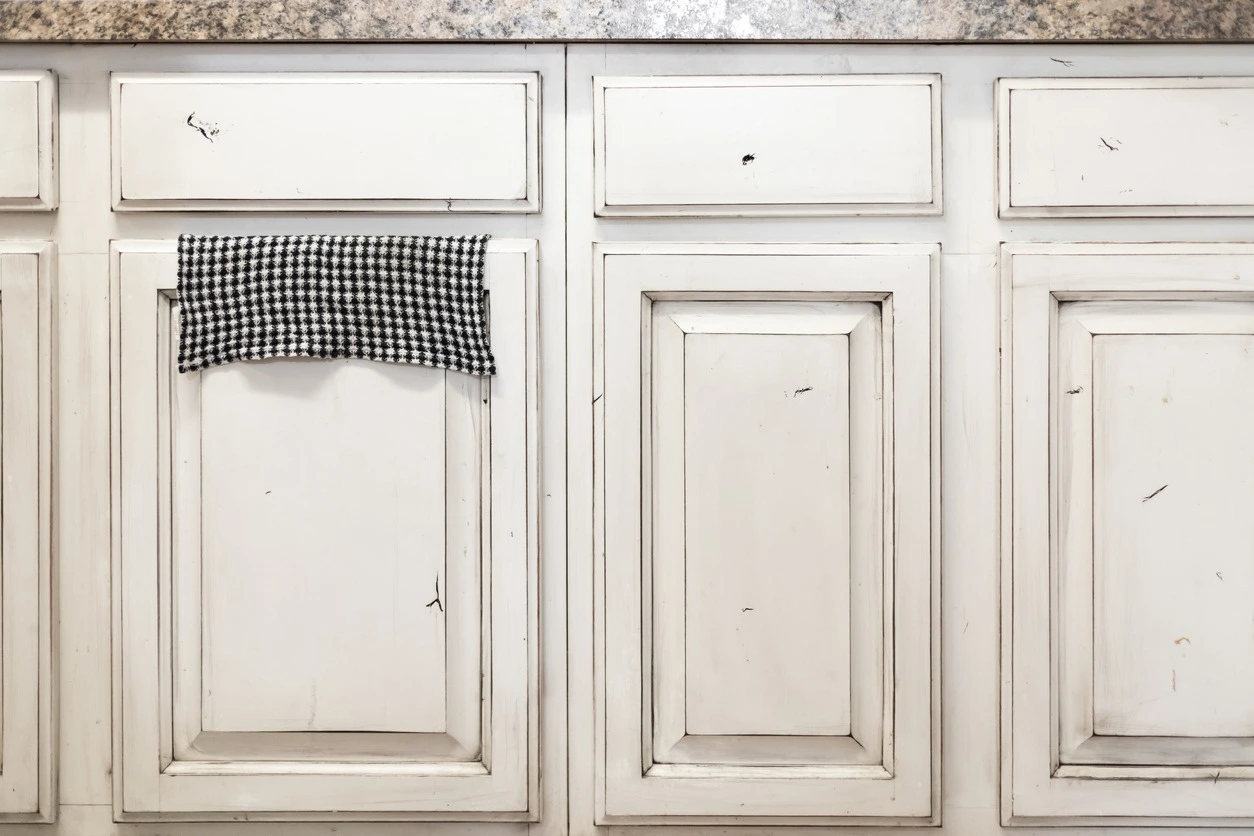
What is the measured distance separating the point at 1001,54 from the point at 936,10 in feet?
0.25

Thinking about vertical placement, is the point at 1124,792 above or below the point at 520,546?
below

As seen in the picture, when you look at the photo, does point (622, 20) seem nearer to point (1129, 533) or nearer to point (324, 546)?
point (324, 546)

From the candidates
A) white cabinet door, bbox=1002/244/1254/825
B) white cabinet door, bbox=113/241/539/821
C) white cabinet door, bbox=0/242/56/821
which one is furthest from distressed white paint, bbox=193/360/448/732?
white cabinet door, bbox=1002/244/1254/825

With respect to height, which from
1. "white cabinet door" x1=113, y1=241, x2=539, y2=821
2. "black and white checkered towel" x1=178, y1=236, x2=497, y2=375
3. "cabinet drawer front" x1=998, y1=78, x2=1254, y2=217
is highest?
"cabinet drawer front" x1=998, y1=78, x2=1254, y2=217

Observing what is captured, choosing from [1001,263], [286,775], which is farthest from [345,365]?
[1001,263]

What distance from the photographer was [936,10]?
0.76 meters

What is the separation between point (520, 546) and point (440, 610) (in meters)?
0.10

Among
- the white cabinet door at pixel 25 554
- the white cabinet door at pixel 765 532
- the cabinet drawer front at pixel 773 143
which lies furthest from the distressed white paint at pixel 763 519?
the white cabinet door at pixel 25 554

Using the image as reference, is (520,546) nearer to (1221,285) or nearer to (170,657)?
(170,657)

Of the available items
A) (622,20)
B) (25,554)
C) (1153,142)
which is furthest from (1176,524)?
(25,554)

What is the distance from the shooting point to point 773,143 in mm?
771

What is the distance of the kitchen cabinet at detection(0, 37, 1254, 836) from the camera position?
772mm

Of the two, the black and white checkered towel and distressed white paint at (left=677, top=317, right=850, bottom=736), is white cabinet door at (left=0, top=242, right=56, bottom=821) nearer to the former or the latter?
the black and white checkered towel

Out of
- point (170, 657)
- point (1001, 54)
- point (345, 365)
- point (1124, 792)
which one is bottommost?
point (1124, 792)
